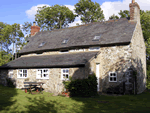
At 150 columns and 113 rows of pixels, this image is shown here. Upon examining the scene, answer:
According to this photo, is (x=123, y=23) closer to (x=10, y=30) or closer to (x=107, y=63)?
(x=107, y=63)

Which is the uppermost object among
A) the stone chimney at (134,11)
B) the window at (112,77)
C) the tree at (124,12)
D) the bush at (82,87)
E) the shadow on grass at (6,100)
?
the tree at (124,12)

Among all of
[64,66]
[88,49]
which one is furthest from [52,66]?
[88,49]

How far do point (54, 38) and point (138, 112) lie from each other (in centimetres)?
1870

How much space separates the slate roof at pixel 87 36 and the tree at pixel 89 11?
17.4 metres

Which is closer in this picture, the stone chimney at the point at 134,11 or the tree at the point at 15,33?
the stone chimney at the point at 134,11

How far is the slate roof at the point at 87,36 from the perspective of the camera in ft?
61.7

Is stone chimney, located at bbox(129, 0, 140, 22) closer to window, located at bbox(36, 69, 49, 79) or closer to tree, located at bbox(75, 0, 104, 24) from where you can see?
window, located at bbox(36, 69, 49, 79)

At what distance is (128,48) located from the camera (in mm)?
17562

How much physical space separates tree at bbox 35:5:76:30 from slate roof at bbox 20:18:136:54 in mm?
16292

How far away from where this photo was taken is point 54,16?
4447cm

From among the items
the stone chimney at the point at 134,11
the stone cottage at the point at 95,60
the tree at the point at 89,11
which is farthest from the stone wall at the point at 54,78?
the tree at the point at 89,11

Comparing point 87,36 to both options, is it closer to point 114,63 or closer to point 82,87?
point 114,63

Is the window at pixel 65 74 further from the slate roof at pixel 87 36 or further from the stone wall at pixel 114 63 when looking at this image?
the slate roof at pixel 87 36

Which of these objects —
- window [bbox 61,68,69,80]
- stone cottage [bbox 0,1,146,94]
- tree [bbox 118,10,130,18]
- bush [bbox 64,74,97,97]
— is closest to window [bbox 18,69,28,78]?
stone cottage [bbox 0,1,146,94]
